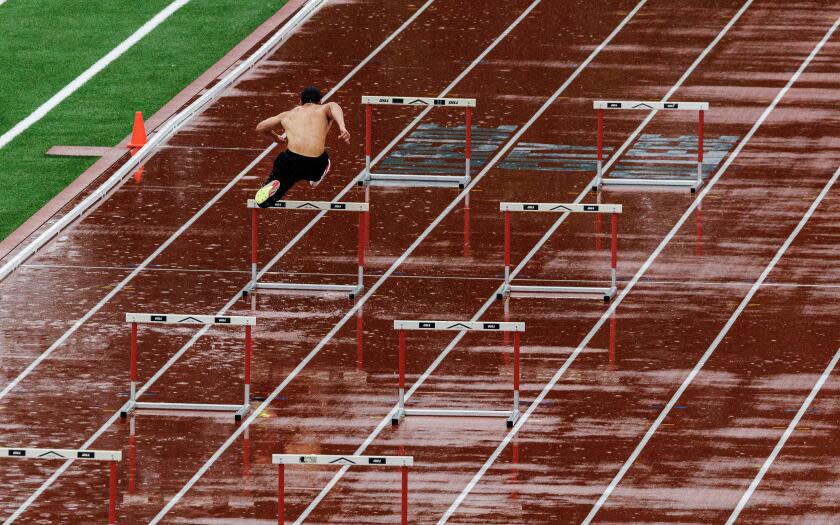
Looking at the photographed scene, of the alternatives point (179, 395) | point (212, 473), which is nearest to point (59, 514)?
point (212, 473)

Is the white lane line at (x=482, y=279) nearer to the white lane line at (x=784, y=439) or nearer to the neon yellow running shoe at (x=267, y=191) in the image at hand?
the neon yellow running shoe at (x=267, y=191)

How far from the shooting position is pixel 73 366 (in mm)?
25359

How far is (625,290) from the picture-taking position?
27.4 m

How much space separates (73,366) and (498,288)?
5169mm

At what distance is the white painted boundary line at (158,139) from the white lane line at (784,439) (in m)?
9.86

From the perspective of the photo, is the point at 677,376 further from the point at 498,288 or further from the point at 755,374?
the point at 498,288

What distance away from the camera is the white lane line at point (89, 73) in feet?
111

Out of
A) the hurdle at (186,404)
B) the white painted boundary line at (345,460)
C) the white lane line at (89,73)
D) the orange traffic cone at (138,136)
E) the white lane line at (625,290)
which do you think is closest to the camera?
the white painted boundary line at (345,460)

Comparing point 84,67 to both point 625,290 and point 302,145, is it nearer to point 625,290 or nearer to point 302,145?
point 302,145

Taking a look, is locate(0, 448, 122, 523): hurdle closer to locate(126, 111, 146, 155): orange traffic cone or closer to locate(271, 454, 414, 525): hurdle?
locate(271, 454, 414, 525): hurdle

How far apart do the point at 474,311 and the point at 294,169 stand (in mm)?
2633

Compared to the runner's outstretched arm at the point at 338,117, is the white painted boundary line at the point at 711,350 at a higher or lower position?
lower

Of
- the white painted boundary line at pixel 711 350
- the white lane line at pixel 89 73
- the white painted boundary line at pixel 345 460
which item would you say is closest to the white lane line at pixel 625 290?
the white painted boundary line at pixel 711 350

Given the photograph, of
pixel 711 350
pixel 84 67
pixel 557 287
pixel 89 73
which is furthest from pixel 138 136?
pixel 711 350
